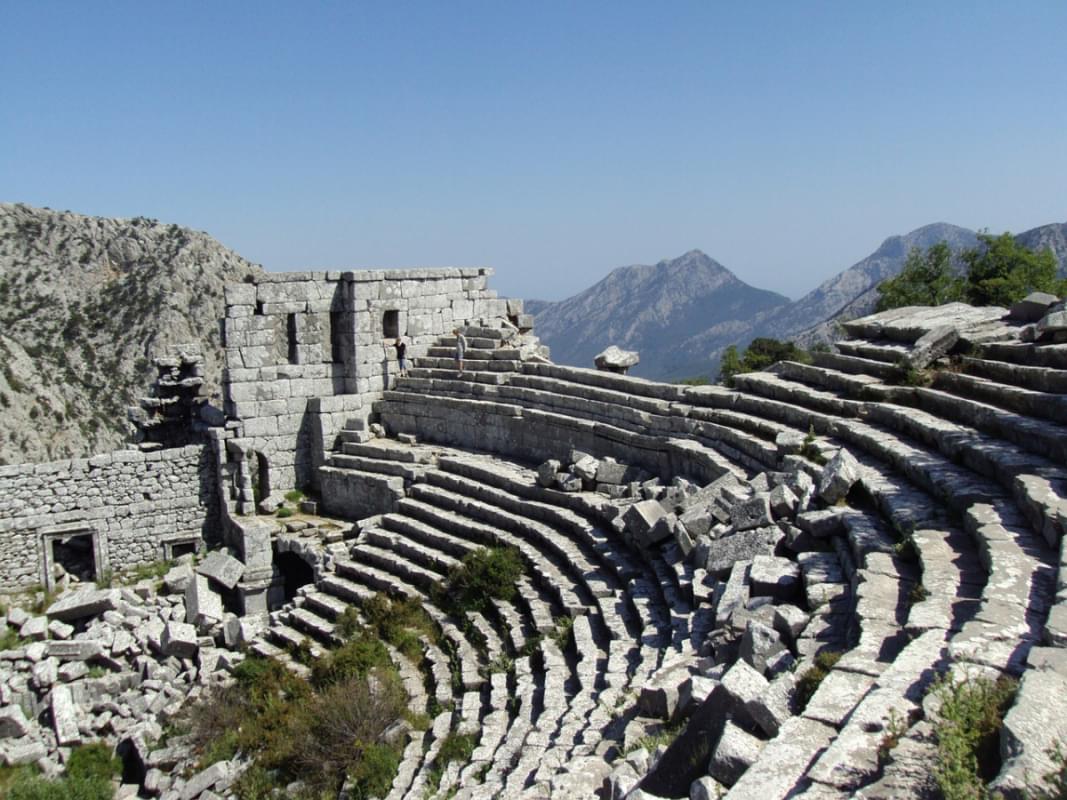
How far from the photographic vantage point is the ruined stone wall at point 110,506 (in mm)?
17125

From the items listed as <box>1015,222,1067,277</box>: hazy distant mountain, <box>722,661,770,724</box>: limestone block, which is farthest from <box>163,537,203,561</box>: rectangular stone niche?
<box>1015,222,1067,277</box>: hazy distant mountain

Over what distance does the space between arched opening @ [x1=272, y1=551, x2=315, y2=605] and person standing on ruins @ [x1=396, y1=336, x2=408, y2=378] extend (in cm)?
432

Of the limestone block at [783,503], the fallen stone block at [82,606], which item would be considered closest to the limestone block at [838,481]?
the limestone block at [783,503]

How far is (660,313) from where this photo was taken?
12025cm

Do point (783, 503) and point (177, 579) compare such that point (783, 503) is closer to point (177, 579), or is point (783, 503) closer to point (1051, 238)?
point (177, 579)

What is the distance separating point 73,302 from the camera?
37750mm

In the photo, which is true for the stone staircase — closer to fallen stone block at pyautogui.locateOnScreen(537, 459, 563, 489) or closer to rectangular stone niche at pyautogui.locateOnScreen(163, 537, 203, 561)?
fallen stone block at pyautogui.locateOnScreen(537, 459, 563, 489)

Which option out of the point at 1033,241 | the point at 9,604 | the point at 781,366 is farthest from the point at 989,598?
the point at 1033,241

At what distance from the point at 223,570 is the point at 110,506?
2855 millimetres

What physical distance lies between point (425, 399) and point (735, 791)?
47.8 feet

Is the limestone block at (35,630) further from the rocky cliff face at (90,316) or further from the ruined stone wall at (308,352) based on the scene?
the rocky cliff face at (90,316)

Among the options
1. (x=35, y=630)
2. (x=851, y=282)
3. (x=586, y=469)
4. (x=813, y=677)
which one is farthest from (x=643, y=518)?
(x=851, y=282)

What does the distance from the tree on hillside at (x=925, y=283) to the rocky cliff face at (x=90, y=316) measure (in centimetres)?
2044

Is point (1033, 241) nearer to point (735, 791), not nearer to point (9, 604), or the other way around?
point (9, 604)
